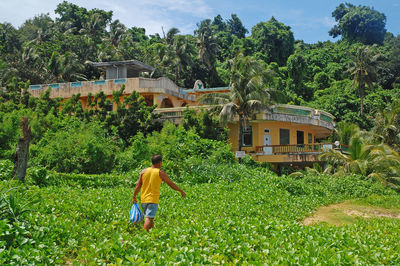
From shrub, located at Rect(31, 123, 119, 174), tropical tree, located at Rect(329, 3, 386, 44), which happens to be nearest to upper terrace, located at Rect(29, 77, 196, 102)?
shrub, located at Rect(31, 123, 119, 174)

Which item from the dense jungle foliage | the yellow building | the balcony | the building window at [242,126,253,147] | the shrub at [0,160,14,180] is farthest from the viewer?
the building window at [242,126,253,147]

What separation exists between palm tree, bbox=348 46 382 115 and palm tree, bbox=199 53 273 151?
22.2 metres

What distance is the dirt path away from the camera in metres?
13.0

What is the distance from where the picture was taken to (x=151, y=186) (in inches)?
288

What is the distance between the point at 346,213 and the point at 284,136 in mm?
15985

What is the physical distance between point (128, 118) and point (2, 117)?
735cm

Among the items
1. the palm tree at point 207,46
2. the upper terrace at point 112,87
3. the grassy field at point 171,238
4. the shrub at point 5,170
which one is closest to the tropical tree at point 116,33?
the palm tree at point 207,46

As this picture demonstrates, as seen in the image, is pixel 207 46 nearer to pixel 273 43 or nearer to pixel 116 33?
pixel 273 43

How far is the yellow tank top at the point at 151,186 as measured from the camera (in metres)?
7.30

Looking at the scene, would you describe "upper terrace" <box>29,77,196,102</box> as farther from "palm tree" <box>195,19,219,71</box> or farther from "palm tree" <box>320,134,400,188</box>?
"palm tree" <box>195,19,219,71</box>

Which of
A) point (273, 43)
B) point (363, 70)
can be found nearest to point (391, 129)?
point (363, 70)

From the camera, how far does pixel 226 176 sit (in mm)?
18719

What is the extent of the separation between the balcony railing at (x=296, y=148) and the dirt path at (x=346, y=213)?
929cm

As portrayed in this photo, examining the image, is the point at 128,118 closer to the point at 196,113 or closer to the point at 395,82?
the point at 196,113
